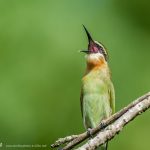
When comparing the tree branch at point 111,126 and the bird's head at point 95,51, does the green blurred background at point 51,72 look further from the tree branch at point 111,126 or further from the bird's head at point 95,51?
the tree branch at point 111,126

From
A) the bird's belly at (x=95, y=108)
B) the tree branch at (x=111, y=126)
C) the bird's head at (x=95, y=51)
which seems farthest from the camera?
the bird's head at (x=95, y=51)

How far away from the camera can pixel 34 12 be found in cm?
681

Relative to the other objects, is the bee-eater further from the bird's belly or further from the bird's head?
the bird's head

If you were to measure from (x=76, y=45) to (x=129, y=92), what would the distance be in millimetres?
791

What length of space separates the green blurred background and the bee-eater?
1344 mm

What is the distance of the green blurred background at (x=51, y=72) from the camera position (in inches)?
233

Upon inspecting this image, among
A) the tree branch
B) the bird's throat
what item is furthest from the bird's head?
the tree branch

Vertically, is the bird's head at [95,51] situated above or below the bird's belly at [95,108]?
above

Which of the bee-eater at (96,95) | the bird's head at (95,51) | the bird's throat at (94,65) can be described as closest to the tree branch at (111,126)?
the bee-eater at (96,95)

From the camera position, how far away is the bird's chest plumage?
4.01m

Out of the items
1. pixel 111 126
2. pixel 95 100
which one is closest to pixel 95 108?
pixel 95 100

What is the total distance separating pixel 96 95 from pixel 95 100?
4 centimetres

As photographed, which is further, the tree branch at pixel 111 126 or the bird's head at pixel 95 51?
the bird's head at pixel 95 51

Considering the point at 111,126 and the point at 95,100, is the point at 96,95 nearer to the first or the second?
the point at 95,100
